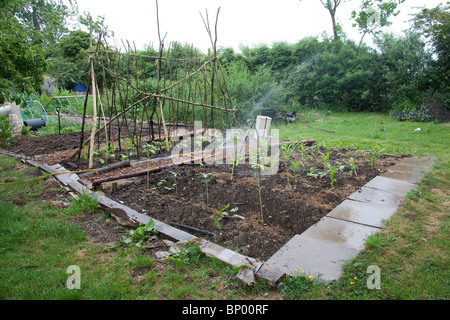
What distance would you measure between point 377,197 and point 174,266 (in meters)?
2.43

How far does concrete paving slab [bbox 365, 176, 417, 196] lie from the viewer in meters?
3.36

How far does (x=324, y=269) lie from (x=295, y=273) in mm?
226

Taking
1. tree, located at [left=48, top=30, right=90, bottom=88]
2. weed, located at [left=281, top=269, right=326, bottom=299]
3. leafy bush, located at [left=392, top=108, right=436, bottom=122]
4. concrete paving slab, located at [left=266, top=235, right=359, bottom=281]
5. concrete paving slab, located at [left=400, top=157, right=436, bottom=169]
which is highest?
tree, located at [left=48, top=30, right=90, bottom=88]

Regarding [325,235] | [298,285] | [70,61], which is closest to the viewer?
[298,285]

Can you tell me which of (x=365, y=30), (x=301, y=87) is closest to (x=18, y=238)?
(x=301, y=87)

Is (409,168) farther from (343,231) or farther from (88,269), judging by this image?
(88,269)

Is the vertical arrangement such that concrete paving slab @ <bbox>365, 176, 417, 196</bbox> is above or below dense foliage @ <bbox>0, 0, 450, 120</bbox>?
below

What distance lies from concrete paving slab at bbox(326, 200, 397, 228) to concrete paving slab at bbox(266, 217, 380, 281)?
105 millimetres

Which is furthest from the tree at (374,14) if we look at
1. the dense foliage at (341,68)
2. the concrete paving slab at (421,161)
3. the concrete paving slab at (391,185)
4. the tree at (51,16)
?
the tree at (51,16)

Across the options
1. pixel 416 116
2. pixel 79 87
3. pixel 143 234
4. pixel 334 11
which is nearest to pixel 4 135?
pixel 143 234

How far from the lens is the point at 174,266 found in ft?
6.80

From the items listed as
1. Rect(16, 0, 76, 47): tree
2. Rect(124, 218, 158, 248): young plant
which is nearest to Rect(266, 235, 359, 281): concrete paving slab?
Rect(124, 218, 158, 248): young plant

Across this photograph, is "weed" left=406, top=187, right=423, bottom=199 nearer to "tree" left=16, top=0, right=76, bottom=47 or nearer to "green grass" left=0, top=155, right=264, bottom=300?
"green grass" left=0, top=155, right=264, bottom=300

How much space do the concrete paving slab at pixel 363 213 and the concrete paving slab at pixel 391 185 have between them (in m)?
0.57
